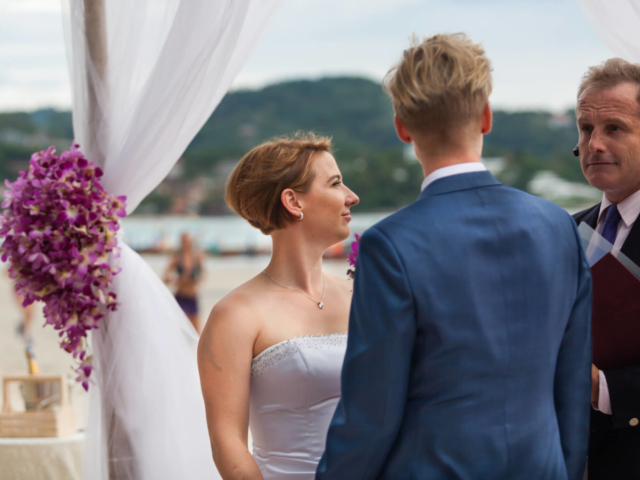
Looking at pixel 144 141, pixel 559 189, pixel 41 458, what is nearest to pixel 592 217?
pixel 144 141

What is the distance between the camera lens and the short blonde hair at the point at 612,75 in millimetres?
1660

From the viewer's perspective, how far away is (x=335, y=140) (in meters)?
56.4

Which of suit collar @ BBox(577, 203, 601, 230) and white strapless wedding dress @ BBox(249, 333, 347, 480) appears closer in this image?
white strapless wedding dress @ BBox(249, 333, 347, 480)

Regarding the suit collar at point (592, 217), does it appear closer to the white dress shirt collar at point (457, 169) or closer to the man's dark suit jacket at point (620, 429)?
the man's dark suit jacket at point (620, 429)

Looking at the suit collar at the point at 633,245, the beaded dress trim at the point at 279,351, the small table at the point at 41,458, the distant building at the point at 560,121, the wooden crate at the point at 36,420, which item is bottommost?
the small table at the point at 41,458

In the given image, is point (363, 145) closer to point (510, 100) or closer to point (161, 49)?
point (510, 100)

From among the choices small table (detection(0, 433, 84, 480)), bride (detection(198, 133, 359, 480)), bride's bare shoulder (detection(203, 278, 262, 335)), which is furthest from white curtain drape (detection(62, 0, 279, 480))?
bride's bare shoulder (detection(203, 278, 262, 335))

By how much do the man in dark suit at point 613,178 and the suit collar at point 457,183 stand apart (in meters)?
0.68

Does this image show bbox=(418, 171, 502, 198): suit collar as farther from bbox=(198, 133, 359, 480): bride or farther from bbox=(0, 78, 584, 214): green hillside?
bbox=(0, 78, 584, 214): green hillside

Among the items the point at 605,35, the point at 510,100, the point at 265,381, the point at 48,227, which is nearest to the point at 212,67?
the point at 48,227

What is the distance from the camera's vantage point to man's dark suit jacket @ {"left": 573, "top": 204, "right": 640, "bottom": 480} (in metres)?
1.45

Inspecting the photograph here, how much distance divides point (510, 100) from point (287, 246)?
63650 mm

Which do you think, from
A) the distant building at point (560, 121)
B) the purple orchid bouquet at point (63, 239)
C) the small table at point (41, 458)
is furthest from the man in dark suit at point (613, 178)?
the distant building at point (560, 121)

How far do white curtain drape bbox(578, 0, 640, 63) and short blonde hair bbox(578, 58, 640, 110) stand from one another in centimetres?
60
